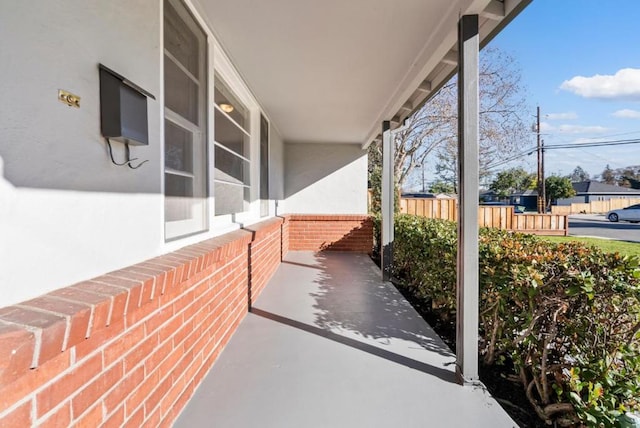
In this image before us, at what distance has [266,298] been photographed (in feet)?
14.7

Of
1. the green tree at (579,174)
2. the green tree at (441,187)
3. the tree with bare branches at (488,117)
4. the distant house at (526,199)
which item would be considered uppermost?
the green tree at (579,174)

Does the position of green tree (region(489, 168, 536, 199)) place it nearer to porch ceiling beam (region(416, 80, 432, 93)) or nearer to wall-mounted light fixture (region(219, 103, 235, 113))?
porch ceiling beam (region(416, 80, 432, 93))

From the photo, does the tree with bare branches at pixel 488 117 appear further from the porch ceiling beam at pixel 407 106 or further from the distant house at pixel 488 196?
the distant house at pixel 488 196

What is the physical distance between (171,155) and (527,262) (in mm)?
2640

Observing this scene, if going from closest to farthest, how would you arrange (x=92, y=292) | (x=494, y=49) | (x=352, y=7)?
(x=92, y=292) → (x=352, y=7) → (x=494, y=49)

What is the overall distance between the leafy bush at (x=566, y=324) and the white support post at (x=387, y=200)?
2600mm

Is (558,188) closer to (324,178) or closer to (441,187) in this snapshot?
(441,187)

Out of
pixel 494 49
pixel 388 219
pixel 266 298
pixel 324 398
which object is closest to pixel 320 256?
pixel 388 219

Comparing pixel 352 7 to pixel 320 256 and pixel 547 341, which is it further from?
pixel 320 256

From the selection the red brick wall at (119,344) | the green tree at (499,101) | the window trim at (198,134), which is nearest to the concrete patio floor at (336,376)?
the red brick wall at (119,344)

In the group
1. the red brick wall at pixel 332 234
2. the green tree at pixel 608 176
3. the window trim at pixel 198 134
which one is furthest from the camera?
the green tree at pixel 608 176

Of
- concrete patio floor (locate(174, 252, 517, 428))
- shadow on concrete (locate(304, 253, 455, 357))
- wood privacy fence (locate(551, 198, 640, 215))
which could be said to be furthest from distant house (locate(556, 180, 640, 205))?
concrete patio floor (locate(174, 252, 517, 428))

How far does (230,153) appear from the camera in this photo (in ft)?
13.5

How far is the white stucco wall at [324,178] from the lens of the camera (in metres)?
8.79
